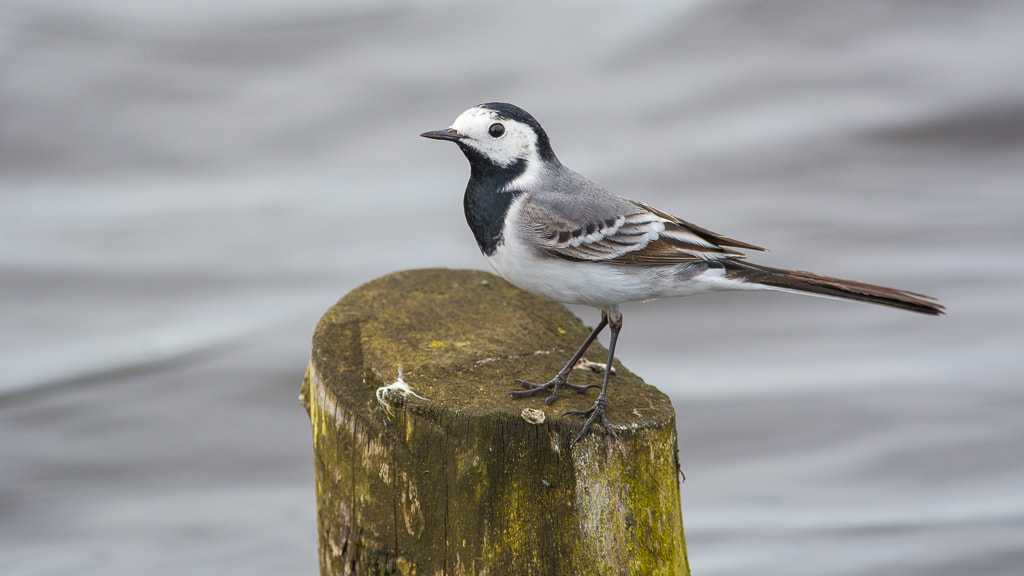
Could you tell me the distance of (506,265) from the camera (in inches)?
153

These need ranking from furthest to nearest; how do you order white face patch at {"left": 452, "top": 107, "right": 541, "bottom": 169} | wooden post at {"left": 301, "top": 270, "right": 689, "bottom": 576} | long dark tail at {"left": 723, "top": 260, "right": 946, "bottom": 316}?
white face patch at {"left": 452, "top": 107, "right": 541, "bottom": 169}, long dark tail at {"left": 723, "top": 260, "right": 946, "bottom": 316}, wooden post at {"left": 301, "top": 270, "right": 689, "bottom": 576}

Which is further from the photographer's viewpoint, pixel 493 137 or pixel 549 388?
pixel 493 137

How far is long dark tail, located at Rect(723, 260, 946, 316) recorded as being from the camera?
11.7 ft

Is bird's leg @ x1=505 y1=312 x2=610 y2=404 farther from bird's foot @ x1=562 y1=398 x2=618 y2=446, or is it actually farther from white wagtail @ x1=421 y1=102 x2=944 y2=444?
bird's foot @ x1=562 y1=398 x2=618 y2=446

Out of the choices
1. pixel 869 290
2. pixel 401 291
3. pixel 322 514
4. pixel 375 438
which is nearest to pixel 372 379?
pixel 375 438

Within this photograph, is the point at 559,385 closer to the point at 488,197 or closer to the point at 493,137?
the point at 488,197

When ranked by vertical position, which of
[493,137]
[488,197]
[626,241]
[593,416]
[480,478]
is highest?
[493,137]

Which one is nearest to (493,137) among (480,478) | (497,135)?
(497,135)

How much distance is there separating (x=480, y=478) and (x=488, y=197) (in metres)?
1.37

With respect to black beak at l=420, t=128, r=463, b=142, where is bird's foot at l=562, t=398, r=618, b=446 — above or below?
below

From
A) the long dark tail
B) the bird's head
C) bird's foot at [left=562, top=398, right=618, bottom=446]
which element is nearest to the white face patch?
the bird's head

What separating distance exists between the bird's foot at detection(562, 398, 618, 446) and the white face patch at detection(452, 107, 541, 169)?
1215mm

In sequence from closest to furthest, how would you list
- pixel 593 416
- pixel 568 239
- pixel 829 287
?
pixel 593 416
pixel 829 287
pixel 568 239

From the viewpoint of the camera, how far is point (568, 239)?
3.87 m
